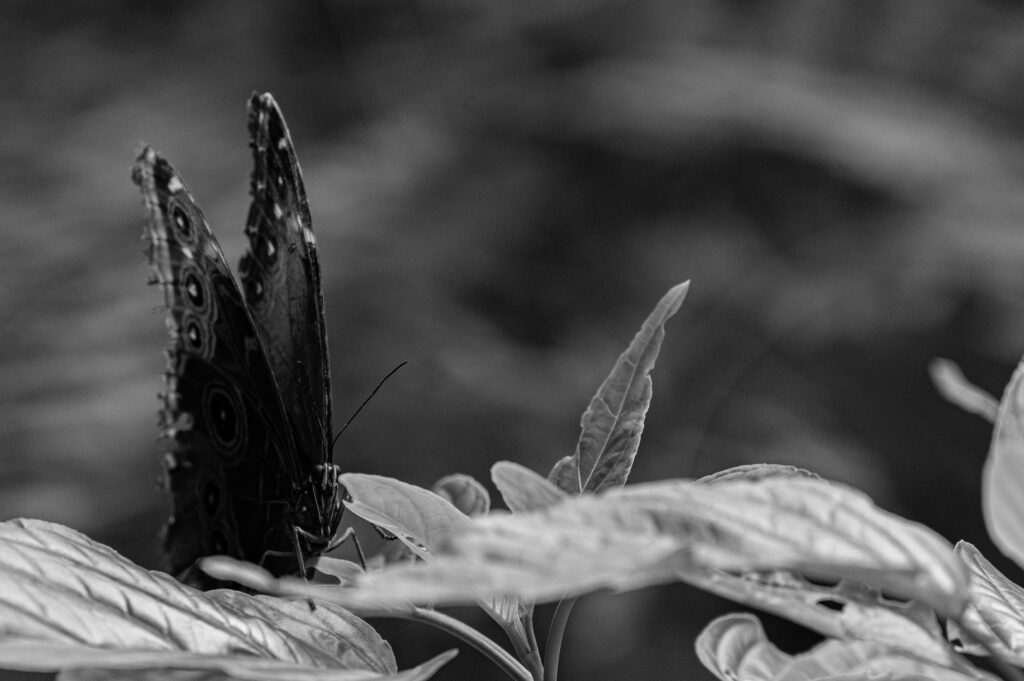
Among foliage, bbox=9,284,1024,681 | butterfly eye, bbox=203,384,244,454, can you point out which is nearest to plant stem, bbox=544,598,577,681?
foliage, bbox=9,284,1024,681

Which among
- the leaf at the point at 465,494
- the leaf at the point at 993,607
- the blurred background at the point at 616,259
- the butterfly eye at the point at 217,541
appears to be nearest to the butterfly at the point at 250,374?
the butterfly eye at the point at 217,541

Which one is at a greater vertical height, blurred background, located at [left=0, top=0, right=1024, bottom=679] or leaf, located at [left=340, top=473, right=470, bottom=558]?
leaf, located at [left=340, top=473, right=470, bottom=558]

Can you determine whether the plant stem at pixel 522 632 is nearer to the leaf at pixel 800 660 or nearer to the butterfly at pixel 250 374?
the leaf at pixel 800 660

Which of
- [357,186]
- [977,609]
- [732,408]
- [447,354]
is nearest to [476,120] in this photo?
[357,186]

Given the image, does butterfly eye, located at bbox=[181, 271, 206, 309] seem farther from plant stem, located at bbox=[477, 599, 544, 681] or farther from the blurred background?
the blurred background

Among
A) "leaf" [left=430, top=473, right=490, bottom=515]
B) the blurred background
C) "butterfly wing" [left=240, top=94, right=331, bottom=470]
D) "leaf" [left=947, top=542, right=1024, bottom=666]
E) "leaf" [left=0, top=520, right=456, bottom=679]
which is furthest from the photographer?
the blurred background

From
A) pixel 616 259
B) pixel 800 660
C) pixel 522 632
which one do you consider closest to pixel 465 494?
pixel 522 632
